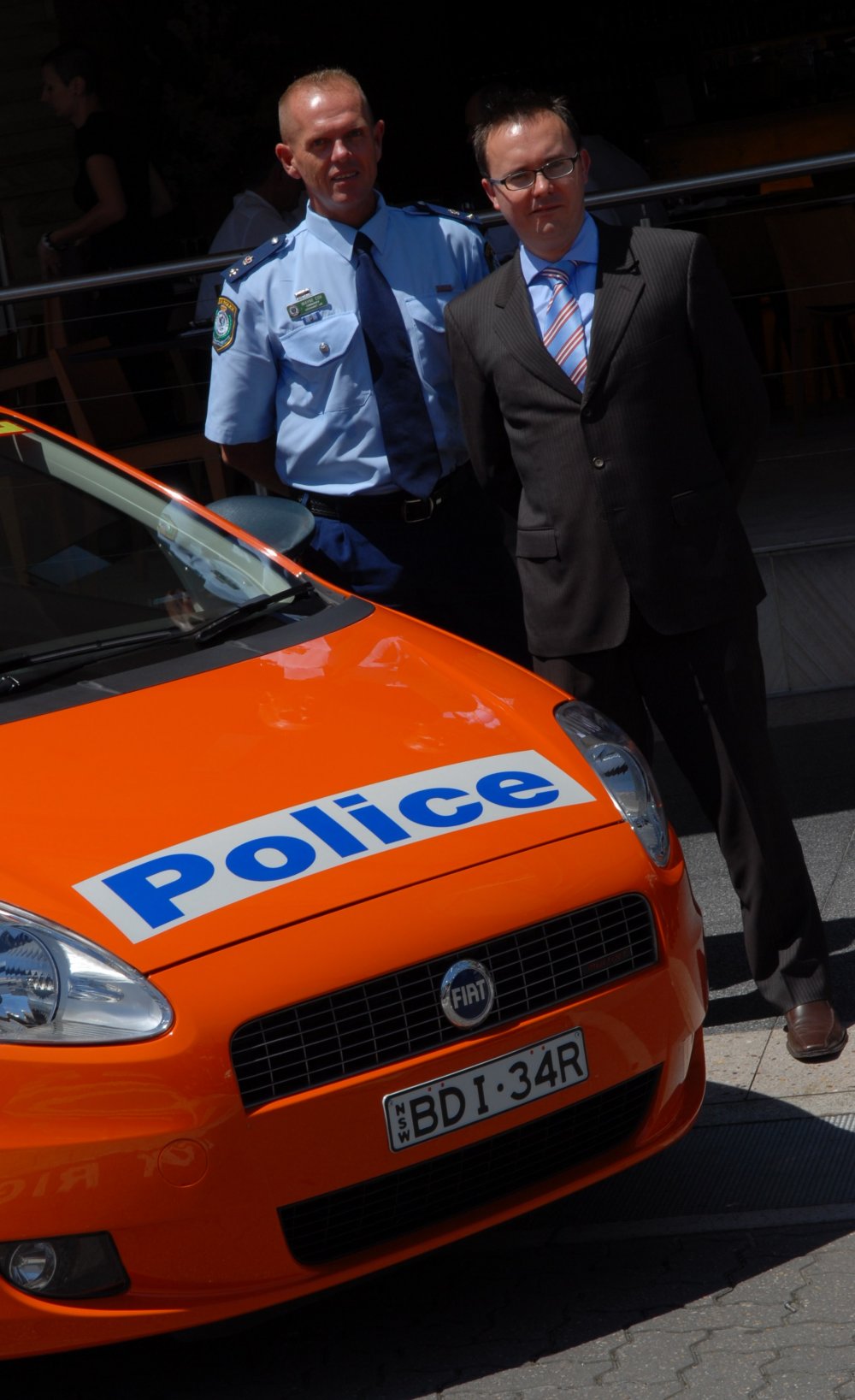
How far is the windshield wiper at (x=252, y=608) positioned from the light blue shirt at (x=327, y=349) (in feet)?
Answer: 1.81

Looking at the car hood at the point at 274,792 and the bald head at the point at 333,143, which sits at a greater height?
the bald head at the point at 333,143

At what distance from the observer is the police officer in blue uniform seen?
4.18 meters

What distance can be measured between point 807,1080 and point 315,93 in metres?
2.39

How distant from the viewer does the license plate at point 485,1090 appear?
272cm

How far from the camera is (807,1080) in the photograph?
3746mm

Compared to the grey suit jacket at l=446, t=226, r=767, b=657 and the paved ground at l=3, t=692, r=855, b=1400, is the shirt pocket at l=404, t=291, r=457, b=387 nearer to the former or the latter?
the grey suit jacket at l=446, t=226, r=767, b=657

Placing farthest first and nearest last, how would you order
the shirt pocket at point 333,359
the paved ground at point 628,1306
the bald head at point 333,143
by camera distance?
the shirt pocket at point 333,359
the bald head at point 333,143
the paved ground at point 628,1306

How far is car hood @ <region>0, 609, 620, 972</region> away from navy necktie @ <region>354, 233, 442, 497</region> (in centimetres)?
79

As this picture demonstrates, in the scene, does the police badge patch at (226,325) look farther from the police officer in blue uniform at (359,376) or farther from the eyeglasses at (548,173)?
the eyeglasses at (548,173)

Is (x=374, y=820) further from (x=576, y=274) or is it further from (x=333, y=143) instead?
(x=333, y=143)

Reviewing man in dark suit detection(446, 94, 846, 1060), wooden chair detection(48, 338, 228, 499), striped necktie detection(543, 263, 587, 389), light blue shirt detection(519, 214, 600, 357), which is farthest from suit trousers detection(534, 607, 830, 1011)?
wooden chair detection(48, 338, 228, 499)

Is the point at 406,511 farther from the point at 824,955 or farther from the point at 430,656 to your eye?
the point at 824,955

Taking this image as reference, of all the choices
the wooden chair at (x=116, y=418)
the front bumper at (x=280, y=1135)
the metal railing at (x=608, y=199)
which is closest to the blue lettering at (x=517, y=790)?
the front bumper at (x=280, y=1135)

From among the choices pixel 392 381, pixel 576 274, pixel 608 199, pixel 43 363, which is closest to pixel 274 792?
pixel 576 274
